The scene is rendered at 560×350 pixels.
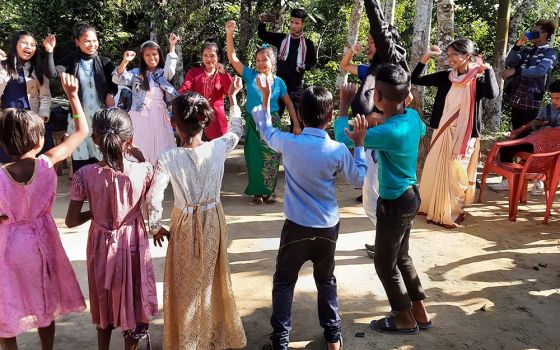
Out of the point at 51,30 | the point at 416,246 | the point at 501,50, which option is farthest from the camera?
the point at 51,30

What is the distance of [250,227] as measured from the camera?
17.2ft

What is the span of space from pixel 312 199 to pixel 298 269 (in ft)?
1.42

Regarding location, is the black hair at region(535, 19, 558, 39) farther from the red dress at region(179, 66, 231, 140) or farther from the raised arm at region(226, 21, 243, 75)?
the red dress at region(179, 66, 231, 140)

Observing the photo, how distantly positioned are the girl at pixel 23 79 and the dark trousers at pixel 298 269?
3693 mm

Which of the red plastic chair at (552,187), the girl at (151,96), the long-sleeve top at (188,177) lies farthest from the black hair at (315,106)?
the red plastic chair at (552,187)

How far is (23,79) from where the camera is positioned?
537cm

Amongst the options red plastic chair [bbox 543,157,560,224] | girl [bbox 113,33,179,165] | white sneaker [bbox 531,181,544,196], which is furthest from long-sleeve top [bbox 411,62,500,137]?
girl [bbox 113,33,179,165]

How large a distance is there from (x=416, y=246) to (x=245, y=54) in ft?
20.9

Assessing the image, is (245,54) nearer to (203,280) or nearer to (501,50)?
(501,50)

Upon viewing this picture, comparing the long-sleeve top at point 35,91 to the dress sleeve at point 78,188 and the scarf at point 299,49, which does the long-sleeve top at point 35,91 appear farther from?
the dress sleeve at point 78,188

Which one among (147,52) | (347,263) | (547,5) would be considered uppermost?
(547,5)

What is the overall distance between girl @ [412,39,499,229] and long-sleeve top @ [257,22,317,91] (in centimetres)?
192

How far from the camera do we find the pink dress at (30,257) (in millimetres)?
2609

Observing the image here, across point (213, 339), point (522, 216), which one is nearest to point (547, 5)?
point (522, 216)
